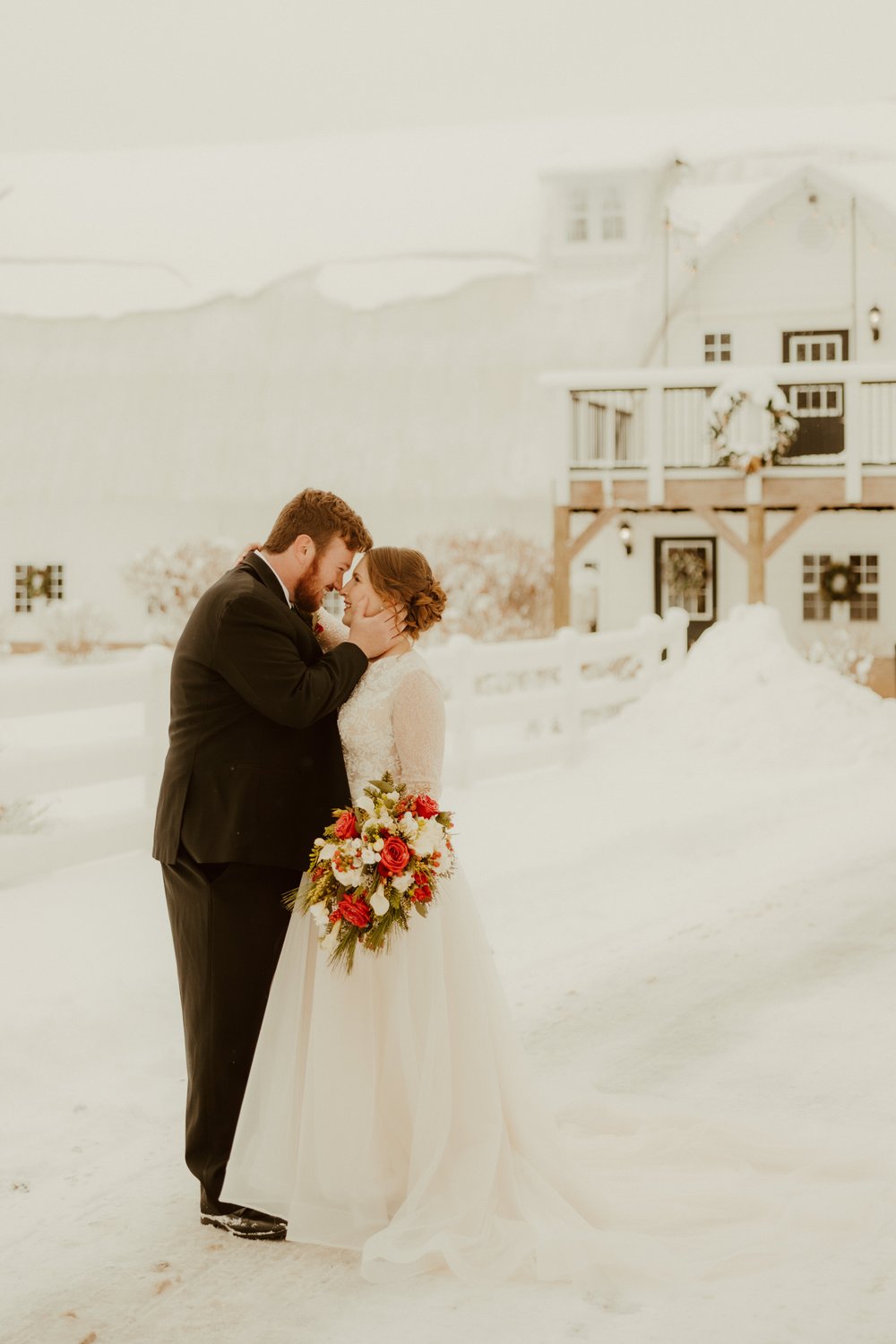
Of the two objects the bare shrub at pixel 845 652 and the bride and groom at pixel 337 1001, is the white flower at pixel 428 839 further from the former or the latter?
the bare shrub at pixel 845 652

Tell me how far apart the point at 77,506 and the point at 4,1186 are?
30.4 m

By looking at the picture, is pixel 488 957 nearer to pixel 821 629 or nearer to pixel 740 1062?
pixel 740 1062

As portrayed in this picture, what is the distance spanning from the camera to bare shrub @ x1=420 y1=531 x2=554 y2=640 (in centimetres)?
2684

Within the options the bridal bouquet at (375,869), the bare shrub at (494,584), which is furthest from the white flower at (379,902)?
the bare shrub at (494,584)

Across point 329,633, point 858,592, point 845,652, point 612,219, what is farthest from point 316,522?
point 612,219

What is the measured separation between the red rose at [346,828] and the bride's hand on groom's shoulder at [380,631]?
518 mm

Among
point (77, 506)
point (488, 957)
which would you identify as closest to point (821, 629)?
point (77, 506)

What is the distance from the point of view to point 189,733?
468 centimetres

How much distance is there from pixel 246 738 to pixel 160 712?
600cm

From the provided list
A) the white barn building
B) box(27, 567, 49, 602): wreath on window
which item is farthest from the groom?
box(27, 567, 49, 602): wreath on window

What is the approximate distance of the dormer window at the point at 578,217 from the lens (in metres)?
30.6

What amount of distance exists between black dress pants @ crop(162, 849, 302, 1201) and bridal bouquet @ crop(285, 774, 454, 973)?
0.18m

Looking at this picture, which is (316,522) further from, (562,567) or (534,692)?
(562,567)

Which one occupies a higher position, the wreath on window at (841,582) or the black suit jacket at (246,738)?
the wreath on window at (841,582)
